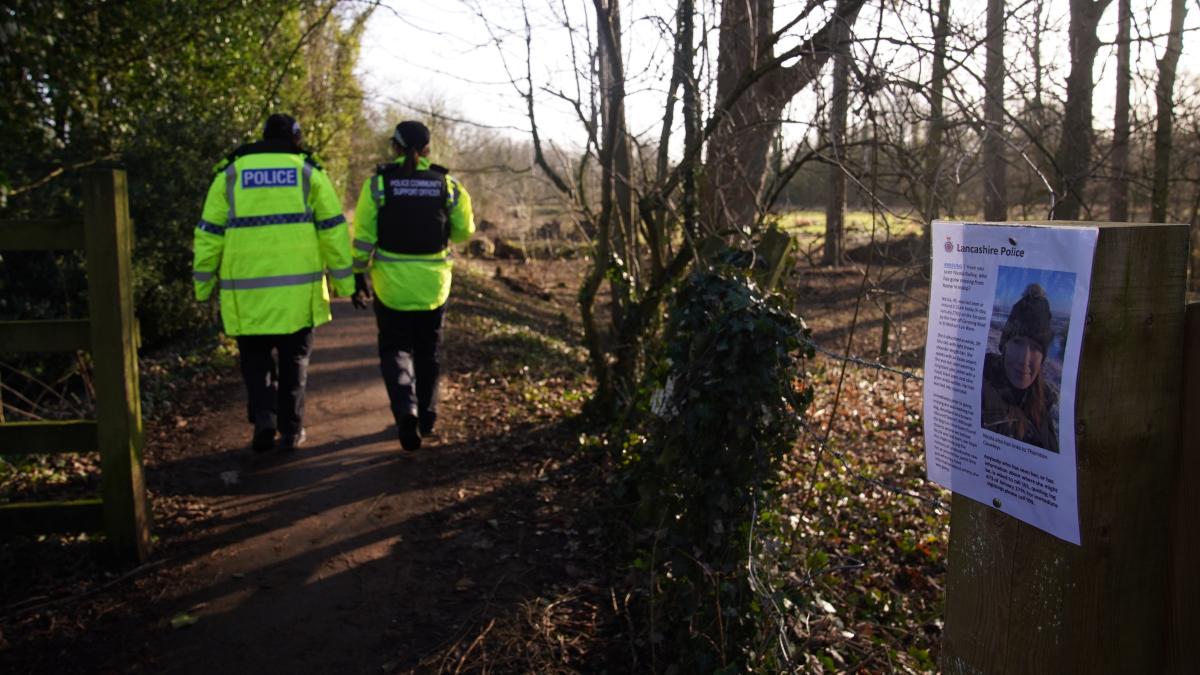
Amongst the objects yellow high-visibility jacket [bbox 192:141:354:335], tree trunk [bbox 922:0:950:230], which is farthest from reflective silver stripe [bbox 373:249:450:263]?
tree trunk [bbox 922:0:950:230]

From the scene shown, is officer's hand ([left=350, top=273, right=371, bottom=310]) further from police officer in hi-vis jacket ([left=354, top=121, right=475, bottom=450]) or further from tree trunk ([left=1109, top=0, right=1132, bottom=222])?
tree trunk ([left=1109, top=0, right=1132, bottom=222])

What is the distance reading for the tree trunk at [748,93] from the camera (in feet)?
17.6

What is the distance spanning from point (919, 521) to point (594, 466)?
2.34 metres

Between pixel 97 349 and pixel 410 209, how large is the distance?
2.34 m

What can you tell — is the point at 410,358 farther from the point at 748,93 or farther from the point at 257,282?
the point at 748,93

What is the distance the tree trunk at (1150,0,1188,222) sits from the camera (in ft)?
18.0

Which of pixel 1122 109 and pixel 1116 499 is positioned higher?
pixel 1122 109

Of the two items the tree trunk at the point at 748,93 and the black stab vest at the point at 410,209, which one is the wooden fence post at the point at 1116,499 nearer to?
the tree trunk at the point at 748,93

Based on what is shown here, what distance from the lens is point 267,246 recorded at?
572 centimetres

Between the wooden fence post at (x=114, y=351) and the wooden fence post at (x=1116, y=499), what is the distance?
383cm

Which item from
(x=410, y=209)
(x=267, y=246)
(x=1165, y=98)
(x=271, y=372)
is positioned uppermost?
(x=1165, y=98)

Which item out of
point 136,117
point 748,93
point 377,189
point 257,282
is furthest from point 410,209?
point 136,117

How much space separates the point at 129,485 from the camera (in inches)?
171

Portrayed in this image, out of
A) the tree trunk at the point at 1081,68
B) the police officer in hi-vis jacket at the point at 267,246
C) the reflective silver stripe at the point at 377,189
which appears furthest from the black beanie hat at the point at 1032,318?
the reflective silver stripe at the point at 377,189
